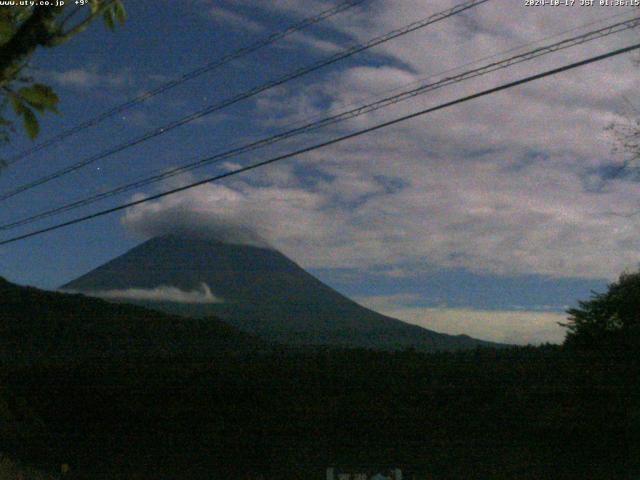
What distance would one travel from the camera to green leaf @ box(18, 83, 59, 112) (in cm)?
304

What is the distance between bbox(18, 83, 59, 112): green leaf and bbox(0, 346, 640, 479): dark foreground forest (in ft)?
25.7

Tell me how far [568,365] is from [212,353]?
5877 millimetres

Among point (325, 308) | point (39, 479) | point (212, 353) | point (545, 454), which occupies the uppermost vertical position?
point (325, 308)

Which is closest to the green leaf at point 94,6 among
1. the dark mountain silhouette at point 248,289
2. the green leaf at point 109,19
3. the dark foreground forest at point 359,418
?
the green leaf at point 109,19

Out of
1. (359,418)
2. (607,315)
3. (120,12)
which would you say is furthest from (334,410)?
(120,12)

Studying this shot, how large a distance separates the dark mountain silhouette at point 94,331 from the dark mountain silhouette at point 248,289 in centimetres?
145

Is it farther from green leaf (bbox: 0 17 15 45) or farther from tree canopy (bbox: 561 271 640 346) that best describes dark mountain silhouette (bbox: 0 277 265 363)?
green leaf (bbox: 0 17 15 45)

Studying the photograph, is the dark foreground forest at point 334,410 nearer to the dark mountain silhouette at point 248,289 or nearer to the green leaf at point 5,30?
the dark mountain silhouette at point 248,289

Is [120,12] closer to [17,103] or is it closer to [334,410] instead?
[17,103]

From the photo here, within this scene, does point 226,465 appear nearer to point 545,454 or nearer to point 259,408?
point 259,408

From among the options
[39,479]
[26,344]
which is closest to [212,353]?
[39,479]

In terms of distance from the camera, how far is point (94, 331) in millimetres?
16750

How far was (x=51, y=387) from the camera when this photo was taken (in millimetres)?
13898

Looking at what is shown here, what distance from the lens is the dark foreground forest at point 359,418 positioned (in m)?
9.58
